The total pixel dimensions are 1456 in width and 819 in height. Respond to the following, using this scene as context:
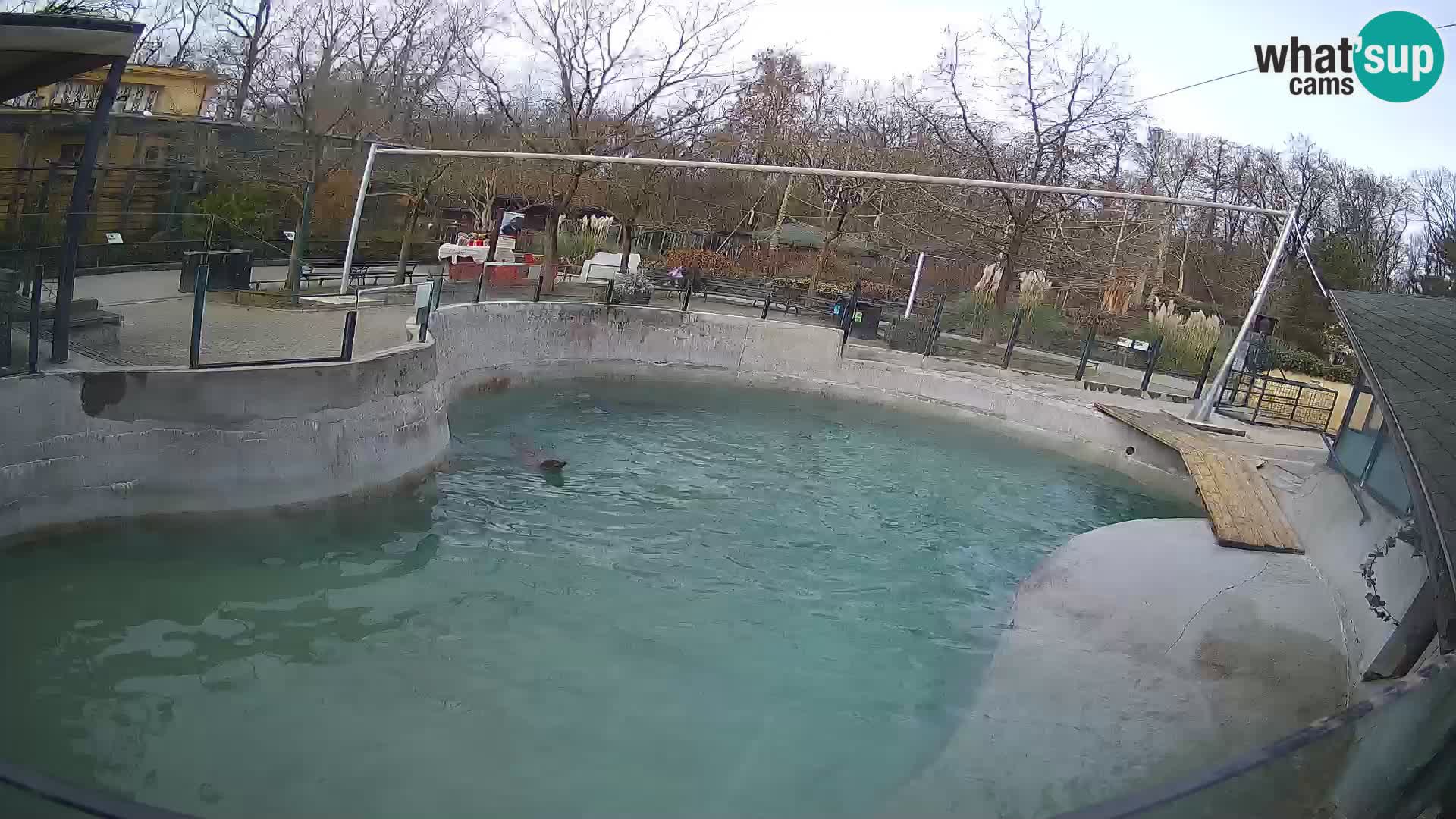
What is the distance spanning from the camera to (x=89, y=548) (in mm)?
8836

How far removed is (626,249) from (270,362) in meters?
17.9

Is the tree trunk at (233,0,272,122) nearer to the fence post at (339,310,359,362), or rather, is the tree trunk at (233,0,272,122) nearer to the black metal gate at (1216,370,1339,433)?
the fence post at (339,310,359,362)

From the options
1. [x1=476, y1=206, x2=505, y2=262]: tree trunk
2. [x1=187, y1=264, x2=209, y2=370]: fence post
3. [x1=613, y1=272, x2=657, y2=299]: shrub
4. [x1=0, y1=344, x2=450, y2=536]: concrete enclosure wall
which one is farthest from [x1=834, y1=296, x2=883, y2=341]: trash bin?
[x1=187, y1=264, x2=209, y2=370]: fence post

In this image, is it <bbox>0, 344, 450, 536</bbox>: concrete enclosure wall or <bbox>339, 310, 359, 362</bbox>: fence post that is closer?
<bbox>0, 344, 450, 536</bbox>: concrete enclosure wall

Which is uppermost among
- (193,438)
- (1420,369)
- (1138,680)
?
(1420,369)

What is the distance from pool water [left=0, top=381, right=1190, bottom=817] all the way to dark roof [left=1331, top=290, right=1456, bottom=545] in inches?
148

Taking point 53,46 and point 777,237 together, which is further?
point 777,237

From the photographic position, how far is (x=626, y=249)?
27.5m

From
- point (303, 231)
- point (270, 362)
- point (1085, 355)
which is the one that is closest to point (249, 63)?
point (303, 231)

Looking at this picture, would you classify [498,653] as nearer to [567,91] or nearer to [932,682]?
[932,682]

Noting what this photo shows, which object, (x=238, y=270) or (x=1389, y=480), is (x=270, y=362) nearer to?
(x=238, y=270)

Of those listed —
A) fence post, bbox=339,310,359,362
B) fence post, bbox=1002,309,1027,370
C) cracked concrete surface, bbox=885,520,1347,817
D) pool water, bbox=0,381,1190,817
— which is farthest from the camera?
fence post, bbox=1002,309,1027,370

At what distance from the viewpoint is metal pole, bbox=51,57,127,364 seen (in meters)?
8.86

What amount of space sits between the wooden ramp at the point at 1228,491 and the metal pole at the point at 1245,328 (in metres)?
0.48
